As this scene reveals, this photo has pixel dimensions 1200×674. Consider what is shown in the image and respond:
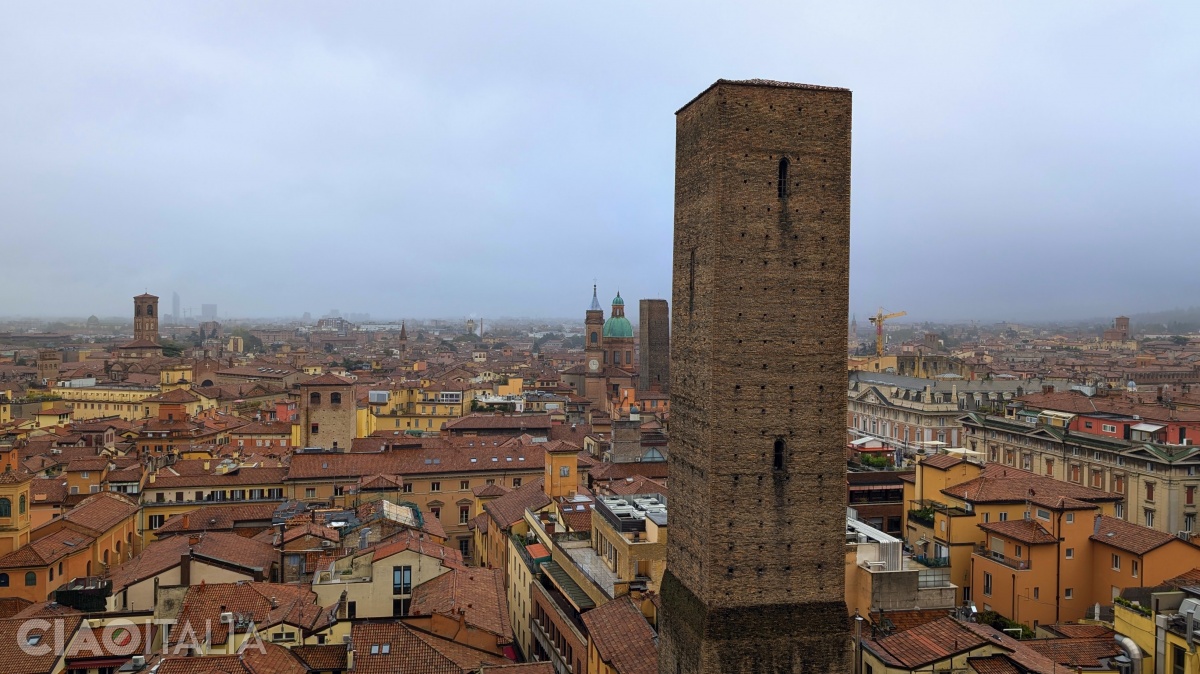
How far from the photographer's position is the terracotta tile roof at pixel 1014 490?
99.8 ft

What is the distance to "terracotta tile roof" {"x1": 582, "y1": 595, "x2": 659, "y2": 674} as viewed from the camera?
70.3ft

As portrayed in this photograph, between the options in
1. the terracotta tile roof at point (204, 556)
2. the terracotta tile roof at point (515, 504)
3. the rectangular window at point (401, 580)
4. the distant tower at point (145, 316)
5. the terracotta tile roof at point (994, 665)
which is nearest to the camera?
the terracotta tile roof at point (994, 665)

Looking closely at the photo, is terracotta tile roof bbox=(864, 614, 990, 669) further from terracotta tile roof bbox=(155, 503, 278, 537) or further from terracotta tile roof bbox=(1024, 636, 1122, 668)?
terracotta tile roof bbox=(155, 503, 278, 537)

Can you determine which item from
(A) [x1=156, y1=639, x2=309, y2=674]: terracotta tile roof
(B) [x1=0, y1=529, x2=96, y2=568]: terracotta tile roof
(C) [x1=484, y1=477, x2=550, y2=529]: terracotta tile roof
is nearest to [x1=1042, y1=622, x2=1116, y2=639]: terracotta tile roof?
(A) [x1=156, y1=639, x2=309, y2=674]: terracotta tile roof

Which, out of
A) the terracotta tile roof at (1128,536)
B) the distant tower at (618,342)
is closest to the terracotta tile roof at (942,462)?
the terracotta tile roof at (1128,536)

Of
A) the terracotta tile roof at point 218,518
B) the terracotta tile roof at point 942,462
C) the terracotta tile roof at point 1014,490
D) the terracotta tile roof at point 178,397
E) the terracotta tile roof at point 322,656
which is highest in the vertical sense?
the terracotta tile roof at point 942,462

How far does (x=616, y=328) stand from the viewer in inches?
4373

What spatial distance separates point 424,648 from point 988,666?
12.3 m

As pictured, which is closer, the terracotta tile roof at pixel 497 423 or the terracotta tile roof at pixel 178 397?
the terracotta tile roof at pixel 497 423

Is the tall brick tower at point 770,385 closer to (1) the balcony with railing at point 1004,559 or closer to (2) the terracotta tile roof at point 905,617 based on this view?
(2) the terracotta tile roof at point 905,617

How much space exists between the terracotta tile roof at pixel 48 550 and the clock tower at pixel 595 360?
54.5 metres

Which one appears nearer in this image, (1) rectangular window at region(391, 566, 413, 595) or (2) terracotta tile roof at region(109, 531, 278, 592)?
(1) rectangular window at region(391, 566, 413, 595)

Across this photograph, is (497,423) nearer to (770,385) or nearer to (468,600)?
(468,600)

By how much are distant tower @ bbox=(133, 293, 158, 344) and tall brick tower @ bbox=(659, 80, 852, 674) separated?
13836 cm
